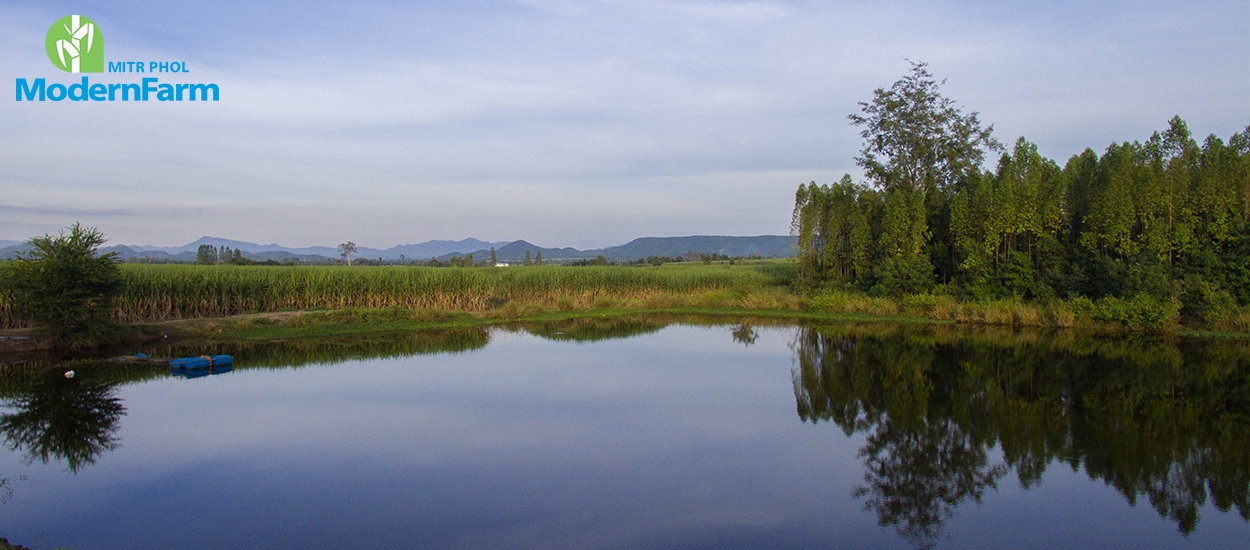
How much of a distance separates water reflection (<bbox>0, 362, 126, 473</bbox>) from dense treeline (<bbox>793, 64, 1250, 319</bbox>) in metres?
22.0

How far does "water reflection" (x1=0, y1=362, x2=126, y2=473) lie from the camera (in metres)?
9.12

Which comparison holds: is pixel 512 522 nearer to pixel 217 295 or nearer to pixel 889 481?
pixel 889 481

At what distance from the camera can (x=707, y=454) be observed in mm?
8969

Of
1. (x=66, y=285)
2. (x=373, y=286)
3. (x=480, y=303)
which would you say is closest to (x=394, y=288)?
(x=373, y=286)

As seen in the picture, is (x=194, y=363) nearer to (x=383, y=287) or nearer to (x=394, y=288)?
(x=383, y=287)

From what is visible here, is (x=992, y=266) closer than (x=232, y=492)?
No

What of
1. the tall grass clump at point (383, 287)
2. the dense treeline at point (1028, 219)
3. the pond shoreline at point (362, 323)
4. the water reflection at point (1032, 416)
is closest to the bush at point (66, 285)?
the pond shoreline at point (362, 323)

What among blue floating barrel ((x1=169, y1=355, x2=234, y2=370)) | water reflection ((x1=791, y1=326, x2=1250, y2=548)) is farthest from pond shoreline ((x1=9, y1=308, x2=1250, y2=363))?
water reflection ((x1=791, y1=326, x2=1250, y2=548))

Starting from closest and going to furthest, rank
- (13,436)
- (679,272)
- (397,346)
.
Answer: (13,436)
(397,346)
(679,272)

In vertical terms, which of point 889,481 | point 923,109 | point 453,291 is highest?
point 923,109

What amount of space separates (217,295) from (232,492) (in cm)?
1594

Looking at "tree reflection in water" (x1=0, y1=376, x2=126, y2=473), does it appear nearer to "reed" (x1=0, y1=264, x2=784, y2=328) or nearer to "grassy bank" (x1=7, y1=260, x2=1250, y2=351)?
"grassy bank" (x1=7, y1=260, x2=1250, y2=351)

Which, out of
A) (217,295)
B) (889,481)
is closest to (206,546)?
(889,481)

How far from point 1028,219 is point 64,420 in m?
24.5
